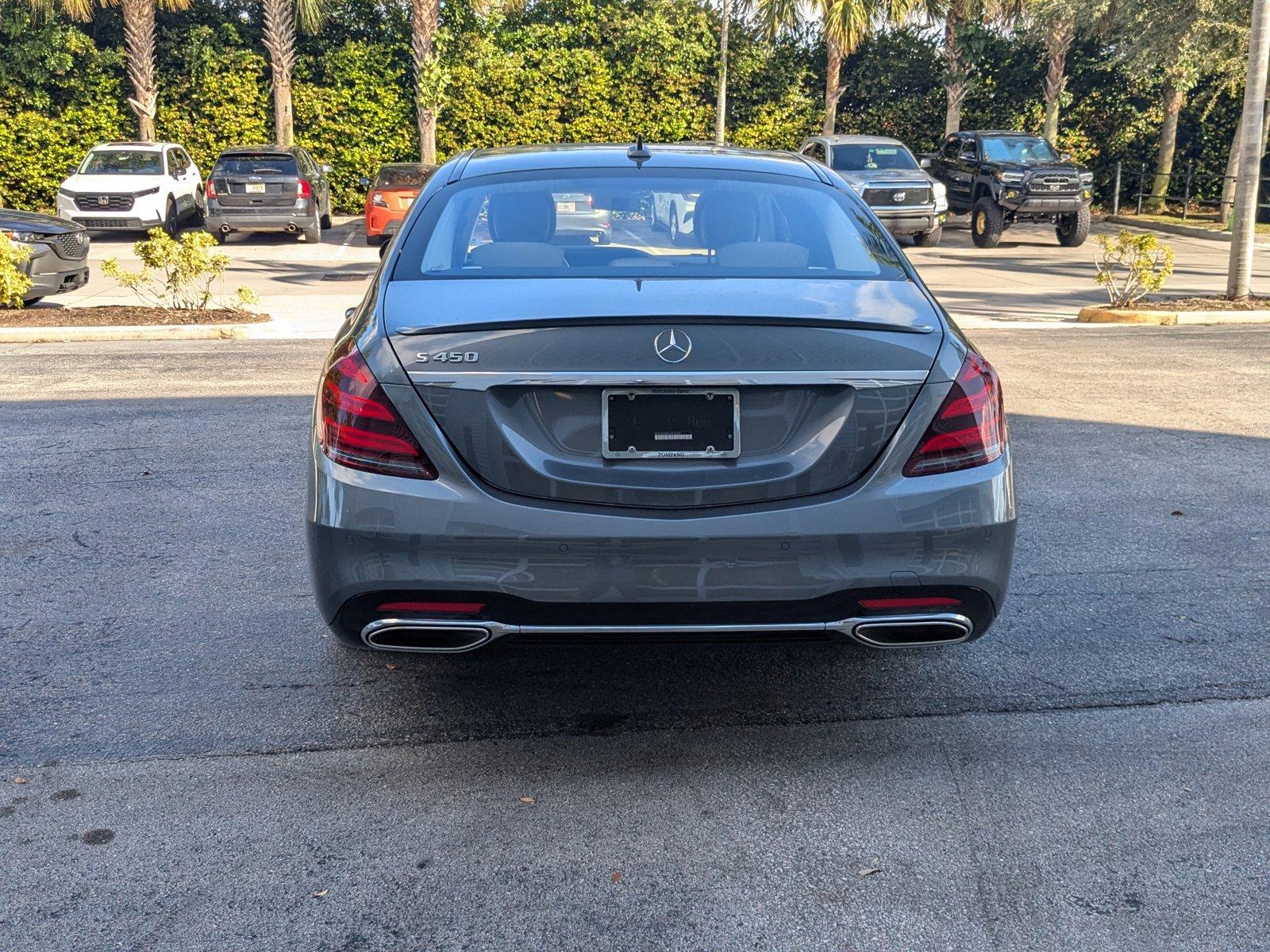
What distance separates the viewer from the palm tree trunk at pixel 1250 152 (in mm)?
13750

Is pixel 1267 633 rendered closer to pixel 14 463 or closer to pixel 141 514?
pixel 141 514

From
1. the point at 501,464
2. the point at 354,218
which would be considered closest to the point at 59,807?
the point at 501,464

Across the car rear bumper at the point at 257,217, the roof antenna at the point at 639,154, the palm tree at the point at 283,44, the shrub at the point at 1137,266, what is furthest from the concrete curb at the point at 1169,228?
the roof antenna at the point at 639,154

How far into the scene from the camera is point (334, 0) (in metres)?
29.6

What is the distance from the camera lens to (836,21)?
29.2 m

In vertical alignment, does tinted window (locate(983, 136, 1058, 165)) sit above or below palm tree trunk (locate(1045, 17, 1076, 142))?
below

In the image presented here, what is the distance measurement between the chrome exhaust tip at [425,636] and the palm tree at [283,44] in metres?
26.5

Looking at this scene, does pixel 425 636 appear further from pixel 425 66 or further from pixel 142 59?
pixel 142 59

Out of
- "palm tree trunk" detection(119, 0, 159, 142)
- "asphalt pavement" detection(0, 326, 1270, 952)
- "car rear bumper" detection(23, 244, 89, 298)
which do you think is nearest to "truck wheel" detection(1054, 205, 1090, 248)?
"car rear bumper" detection(23, 244, 89, 298)

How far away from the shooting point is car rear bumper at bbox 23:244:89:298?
13.6m

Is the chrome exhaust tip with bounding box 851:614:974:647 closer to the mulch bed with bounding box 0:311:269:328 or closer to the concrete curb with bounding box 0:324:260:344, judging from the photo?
the concrete curb with bounding box 0:324:260:344

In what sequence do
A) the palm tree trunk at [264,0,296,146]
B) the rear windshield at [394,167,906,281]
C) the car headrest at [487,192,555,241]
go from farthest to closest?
1. the palm tree trunk at [264,0,296,146]
2. the car headrest at [487,192,555,241]
3. the rear windshield at [394,167,906,281]

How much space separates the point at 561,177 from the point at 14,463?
414 cm

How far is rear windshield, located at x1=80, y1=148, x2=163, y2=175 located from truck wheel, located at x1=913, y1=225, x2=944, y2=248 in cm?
1396
